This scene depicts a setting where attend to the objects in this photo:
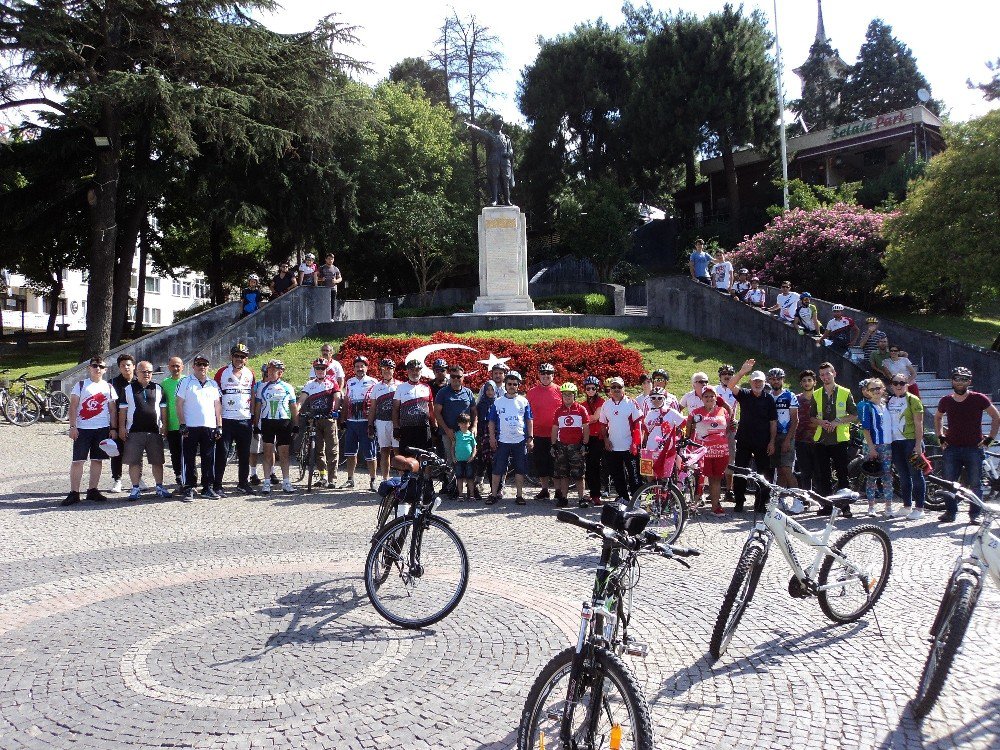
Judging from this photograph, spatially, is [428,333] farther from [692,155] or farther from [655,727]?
[692,155]

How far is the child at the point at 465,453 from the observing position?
10.5 m

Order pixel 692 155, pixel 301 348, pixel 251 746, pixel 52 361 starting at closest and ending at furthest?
pixel 251 746, pixel 301 348, pixel 52 361, pixel 692 155

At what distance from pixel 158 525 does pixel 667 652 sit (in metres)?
6.14

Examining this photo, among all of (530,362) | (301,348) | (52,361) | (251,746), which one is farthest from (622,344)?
(52,361)

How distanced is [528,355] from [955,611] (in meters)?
13.0

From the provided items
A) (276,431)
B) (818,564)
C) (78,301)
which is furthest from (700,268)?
(78,301)

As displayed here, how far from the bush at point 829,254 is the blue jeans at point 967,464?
15732mm

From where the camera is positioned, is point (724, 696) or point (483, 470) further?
point (483, 470)

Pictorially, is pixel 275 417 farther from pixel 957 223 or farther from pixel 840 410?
pixel 957 223

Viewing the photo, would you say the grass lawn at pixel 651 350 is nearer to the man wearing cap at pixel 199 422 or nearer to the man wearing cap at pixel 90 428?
the man wearing cap at pixel 199 422

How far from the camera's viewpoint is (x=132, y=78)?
21422 mm

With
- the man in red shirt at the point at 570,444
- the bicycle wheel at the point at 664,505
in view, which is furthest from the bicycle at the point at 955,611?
the man in red shirt at the point at 570,444

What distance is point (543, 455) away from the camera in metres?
11.0

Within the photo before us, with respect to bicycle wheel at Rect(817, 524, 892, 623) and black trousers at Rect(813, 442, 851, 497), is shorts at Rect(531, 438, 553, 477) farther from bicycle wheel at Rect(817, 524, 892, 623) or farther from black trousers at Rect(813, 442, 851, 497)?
bicycle wheel at Rect(817, 524, 892, 623)
